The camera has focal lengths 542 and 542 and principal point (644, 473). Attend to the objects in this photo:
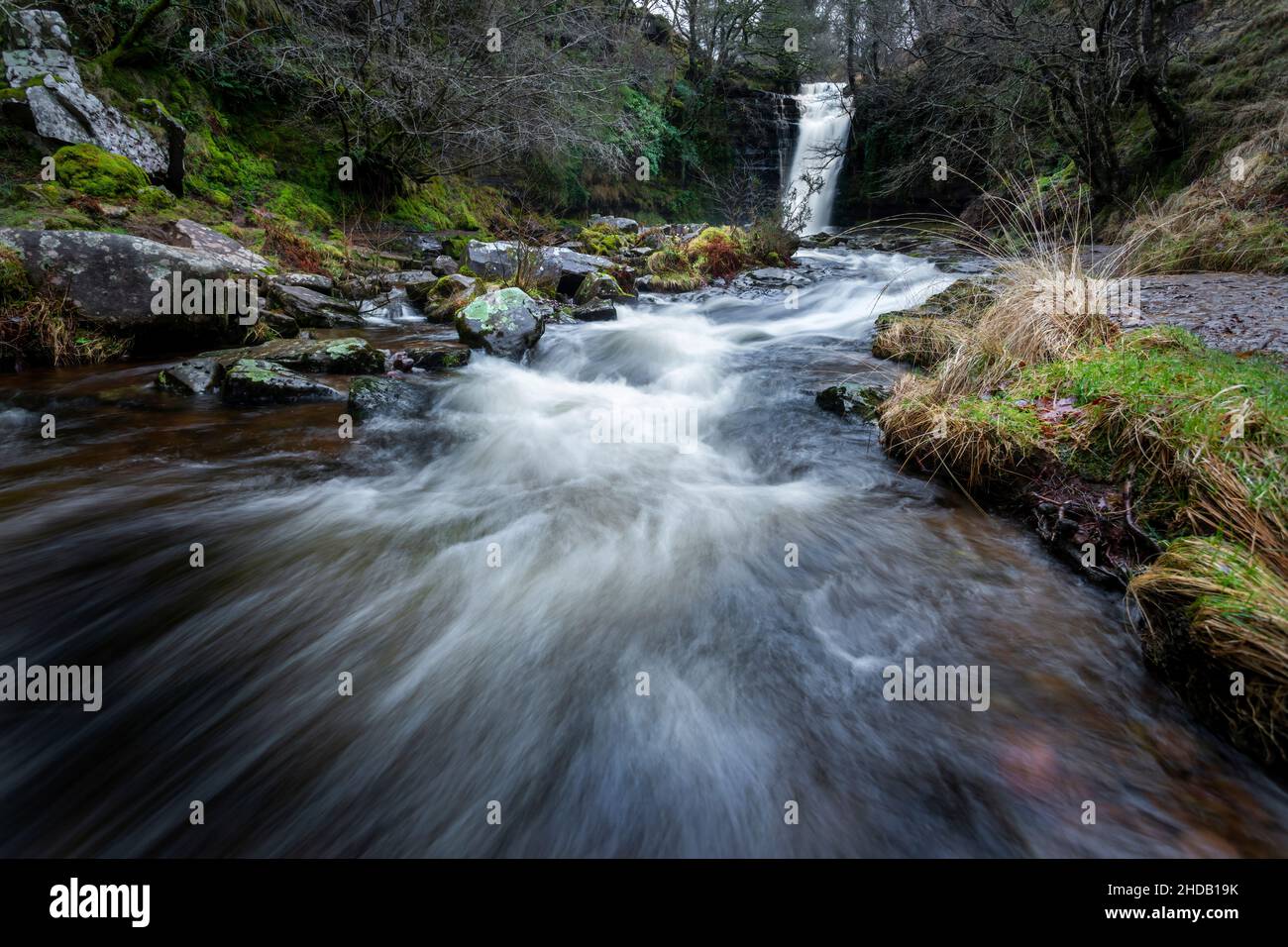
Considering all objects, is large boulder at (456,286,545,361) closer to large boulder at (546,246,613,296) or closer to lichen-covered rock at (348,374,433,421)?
lichen-covered rock at (348,374,433,421)

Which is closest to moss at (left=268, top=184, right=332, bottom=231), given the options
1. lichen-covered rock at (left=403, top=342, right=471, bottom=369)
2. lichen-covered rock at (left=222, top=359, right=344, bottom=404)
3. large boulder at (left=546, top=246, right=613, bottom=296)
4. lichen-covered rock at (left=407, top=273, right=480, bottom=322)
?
lichen-covered rock at (left=407, top=273, right=480, bottom=322)

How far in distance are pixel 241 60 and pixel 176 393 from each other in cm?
936

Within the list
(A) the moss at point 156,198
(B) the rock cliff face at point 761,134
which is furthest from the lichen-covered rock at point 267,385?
(B) the rock cliff face at point 761,134

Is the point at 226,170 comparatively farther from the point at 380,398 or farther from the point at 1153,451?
the point at 1153,451

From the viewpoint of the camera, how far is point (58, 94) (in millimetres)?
7398

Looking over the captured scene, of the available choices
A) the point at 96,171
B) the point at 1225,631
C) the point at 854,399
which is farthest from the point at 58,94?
the point at 1225,631

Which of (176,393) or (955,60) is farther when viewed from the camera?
(955,60)

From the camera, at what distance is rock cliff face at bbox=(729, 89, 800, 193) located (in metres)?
22.4

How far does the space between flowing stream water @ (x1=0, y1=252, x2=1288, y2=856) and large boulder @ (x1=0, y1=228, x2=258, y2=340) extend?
4.53 ft

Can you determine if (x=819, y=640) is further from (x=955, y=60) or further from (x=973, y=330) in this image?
(x=955, y=60)
